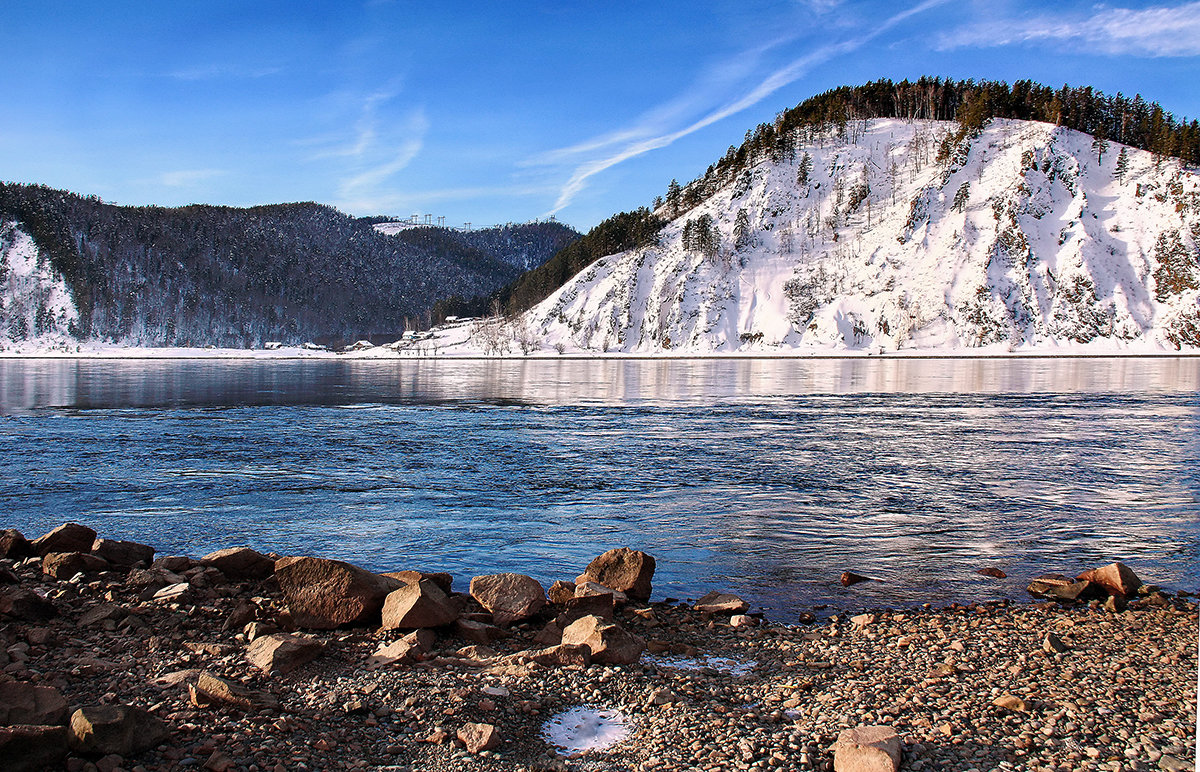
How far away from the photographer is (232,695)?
22.2 feet

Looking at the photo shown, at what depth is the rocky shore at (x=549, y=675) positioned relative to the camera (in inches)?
242

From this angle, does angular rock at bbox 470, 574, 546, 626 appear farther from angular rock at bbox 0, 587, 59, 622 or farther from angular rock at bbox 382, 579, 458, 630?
angular rock at bbox 0, 587, 59, 622

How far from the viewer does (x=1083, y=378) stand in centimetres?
7112

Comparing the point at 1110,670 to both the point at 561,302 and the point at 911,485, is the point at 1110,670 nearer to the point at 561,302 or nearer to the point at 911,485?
the point at 911,485

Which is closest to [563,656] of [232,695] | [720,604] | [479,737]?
[479,737]

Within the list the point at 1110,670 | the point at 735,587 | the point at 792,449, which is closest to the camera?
the point at 1110,670

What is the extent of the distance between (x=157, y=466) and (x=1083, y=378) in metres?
75.3

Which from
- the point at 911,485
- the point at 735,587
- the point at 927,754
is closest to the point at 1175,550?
the point at 911,485

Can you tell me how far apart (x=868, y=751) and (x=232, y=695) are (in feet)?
17.5

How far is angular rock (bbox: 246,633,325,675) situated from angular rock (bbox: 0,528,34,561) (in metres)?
6.82

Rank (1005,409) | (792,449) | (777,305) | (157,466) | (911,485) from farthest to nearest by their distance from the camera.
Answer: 1. (777,305)
2. (1005,409)
3. (792,449)
4. (157,466)
5. (911,485)

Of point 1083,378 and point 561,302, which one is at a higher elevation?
point 561,302

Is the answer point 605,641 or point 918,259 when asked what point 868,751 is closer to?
point 605,641

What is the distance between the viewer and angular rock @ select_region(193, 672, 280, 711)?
22.2 ft
